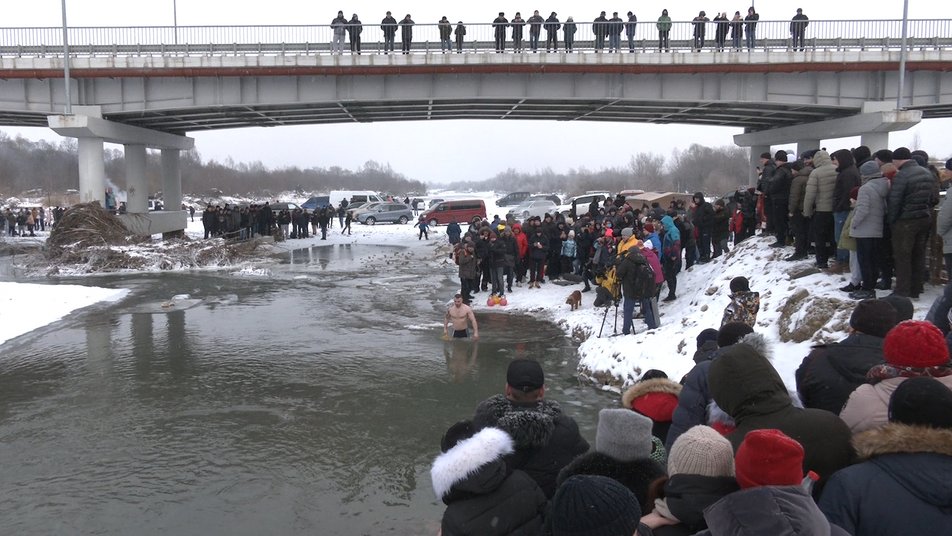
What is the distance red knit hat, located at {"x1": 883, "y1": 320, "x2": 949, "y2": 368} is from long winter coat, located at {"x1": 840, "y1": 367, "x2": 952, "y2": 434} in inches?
3.8

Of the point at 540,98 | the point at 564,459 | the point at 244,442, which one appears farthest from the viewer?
the point at 540,98

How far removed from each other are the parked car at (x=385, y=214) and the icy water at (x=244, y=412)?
3088 centimetres

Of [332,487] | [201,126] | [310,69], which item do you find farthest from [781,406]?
[201,126]

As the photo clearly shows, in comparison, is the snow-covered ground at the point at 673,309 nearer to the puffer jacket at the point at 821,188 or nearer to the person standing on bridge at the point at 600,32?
the puffer jacket at the point at 821,188

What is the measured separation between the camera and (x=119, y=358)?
11117 mm

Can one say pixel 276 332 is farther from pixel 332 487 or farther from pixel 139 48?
pixel 139 48

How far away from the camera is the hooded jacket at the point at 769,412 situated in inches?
122

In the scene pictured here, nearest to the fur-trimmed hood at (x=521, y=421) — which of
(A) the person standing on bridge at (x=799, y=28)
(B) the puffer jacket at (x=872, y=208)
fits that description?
(B) the puffer jacket at (x=872, y=208)

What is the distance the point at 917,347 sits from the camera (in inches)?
130

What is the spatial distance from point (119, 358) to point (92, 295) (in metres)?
7.82

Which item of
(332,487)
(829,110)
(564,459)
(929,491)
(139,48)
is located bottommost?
(332,487)

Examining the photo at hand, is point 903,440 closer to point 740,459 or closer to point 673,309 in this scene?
point 740,459

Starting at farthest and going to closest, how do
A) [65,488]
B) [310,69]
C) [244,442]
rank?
[310,69] < [244,442] < [65,488]

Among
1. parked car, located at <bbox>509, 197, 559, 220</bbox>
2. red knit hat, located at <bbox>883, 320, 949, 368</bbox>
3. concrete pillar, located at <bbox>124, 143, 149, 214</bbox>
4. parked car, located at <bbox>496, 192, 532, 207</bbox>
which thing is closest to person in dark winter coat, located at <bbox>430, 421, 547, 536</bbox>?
red knit hat, located at <bbox>883, 320, 949, 368</bbox>
